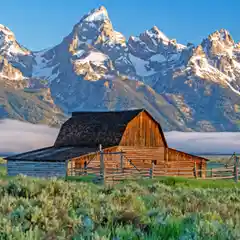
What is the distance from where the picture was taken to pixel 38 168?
4766 cm

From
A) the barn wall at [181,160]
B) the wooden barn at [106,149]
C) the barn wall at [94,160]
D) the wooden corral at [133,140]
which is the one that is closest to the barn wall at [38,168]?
the wooden barn at [106,149]

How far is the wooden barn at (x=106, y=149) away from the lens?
152 ft

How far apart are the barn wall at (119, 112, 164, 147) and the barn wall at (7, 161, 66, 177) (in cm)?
719

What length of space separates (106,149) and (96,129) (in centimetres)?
553

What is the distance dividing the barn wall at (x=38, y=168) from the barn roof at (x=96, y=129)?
19.1 feet

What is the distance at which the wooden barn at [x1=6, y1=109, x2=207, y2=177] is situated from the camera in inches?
1822

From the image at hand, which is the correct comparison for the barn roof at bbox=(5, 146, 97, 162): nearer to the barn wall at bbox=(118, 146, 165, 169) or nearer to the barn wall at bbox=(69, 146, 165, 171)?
the barn wall at bbox=(69, 146, 165, 171)

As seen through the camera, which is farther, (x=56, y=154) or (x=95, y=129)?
(x=95, y=129)

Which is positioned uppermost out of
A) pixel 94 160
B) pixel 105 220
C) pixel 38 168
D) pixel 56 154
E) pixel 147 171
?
pixel 56 154

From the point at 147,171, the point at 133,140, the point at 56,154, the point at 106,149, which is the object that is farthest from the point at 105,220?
the point at 133,140

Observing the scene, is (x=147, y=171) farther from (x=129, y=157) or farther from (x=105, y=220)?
(x=105, y=220)

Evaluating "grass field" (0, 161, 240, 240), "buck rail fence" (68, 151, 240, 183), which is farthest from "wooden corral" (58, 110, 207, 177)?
"grass field" (0, 161, 240, 240)

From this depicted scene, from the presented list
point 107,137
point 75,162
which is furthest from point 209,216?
point 107,137

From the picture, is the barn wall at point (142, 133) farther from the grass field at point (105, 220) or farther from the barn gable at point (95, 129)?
the grass field at point (105, 220)
